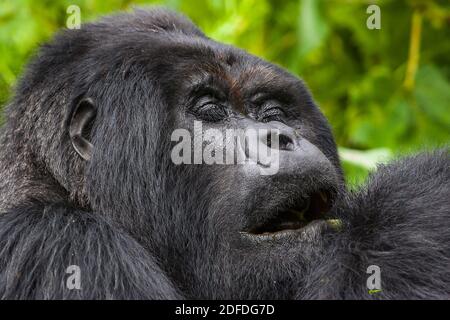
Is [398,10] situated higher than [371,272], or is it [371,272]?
[398,10]

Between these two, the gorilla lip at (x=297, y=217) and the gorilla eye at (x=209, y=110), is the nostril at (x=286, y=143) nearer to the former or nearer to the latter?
the gorilla lip at (x=297, y=217)

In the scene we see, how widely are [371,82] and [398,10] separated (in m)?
0.73

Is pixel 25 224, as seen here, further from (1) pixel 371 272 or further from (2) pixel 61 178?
(1) pixel 371 272

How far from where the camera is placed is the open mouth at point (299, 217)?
3.07 metres

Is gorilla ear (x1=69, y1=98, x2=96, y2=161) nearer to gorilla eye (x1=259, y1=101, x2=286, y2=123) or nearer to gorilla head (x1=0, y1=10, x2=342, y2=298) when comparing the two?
gorilla head (x1=0, y1=10, x2=342, y2=298)

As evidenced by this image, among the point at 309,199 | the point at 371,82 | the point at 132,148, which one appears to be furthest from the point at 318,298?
the point at 371,82

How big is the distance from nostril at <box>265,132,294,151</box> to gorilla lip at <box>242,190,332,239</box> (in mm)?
210

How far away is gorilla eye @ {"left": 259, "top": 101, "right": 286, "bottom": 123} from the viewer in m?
3.44

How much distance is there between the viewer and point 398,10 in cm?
659

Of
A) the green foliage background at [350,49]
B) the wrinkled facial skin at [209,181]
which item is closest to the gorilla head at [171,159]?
the wrinkled facial skin at [209,181]

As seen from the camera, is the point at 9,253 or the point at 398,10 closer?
the point at 9,253

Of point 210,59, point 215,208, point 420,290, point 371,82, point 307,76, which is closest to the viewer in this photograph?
point 420,290

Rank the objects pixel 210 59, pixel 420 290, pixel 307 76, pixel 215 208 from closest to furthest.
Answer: pixel 420 290 < pixel 215 208 < pixel 210 59 < pixel 307 76

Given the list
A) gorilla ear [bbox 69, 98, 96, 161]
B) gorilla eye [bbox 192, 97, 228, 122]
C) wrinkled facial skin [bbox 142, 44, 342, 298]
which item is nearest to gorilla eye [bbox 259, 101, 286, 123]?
wrinkled facial skin [bbox 142, 44, 342, 298]
